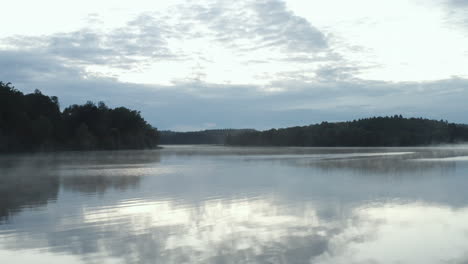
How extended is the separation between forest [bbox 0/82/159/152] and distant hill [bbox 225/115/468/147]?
5543 centimetres

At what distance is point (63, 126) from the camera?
84312 millimetres

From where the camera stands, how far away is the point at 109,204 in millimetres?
14242

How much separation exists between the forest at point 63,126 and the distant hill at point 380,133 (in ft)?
182

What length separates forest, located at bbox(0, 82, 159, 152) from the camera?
66.3 meters

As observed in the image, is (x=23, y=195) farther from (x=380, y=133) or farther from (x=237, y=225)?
(x=380, y=133)

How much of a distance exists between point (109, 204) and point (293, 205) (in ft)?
17.6

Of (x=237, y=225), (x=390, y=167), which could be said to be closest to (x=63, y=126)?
(x=390, y=167)

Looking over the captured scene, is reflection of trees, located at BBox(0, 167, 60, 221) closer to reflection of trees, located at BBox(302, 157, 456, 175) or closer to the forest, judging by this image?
reflection of trees, located at BBox(302, 157, 456, 175)

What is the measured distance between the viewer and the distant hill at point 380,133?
464 feet

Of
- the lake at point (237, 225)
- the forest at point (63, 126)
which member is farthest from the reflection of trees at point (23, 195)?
the forest at point (63, 126)

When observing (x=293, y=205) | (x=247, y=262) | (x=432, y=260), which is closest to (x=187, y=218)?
(x=293, y=205)

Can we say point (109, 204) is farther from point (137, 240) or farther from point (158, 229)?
point (137, 240)

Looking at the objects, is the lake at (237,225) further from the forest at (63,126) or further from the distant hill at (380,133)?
the distant hill at (380,133)

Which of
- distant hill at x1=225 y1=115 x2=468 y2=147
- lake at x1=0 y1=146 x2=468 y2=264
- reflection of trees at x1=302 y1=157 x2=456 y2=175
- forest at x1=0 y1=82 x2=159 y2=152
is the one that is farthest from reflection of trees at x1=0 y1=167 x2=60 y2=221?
distant hill at x1=225 y1=115 x2=468 y2=147
